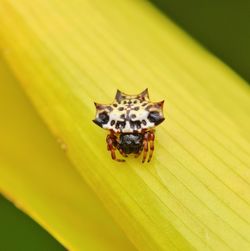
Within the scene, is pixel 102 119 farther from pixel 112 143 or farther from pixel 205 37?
pixel 205 37

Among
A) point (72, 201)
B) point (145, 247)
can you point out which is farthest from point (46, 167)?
point (145, 247)

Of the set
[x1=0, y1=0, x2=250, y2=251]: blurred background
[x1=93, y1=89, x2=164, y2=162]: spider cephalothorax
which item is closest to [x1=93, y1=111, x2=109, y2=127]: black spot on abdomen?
[x1=93, y1=89, x2=164, y2=162]: spider cephalothorax

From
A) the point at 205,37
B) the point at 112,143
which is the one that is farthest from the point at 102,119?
the point at 205,37

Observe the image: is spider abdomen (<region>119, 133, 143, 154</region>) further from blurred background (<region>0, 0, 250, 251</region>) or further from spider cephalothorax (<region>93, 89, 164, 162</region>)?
blurred background (<region>0, 0, 250, 251</region>)

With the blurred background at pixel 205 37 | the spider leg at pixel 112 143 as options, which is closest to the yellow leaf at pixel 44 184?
the spider leg at pixel 112 143

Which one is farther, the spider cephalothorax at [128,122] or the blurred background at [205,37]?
the blurred background at [205,37]

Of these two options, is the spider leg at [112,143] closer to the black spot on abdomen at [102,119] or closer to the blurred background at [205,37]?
the black spot on abdomen at [102,119]

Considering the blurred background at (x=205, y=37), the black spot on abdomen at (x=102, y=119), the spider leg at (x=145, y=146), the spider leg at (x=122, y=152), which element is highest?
the blurred background at (x=205, y=37)
